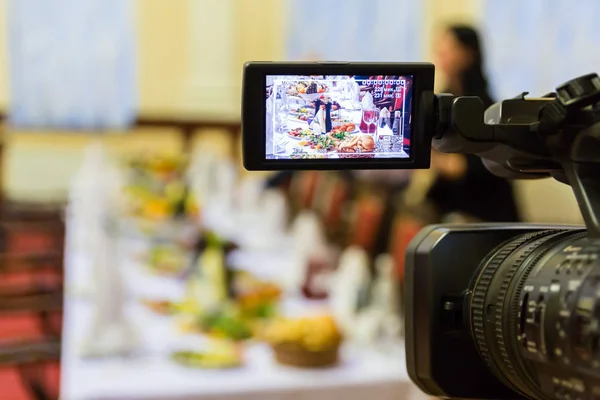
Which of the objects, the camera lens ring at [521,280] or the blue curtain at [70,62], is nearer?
the camera lens ring at [521,280]

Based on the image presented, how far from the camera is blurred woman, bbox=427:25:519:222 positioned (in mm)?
2568

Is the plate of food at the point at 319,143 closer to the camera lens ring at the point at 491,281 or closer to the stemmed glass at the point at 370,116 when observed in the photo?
the stemmed glass at the point at 370,116

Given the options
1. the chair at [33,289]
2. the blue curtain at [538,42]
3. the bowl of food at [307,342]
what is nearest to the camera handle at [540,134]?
the bowl of food at [307,342]

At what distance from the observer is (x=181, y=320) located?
217 centimetres

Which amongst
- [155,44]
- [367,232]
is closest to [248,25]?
[155,44]

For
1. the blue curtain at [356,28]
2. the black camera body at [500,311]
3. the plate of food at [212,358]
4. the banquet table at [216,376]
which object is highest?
the blue curtain at [356,28]

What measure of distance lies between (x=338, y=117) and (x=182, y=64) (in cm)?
550

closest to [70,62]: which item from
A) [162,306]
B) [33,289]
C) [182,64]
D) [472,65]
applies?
[182,64]

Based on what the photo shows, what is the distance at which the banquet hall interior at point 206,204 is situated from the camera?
1.88m

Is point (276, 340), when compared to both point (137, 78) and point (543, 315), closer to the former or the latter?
point (543, 315)

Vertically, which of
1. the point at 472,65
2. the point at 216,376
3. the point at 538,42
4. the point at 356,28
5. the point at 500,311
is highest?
the point at 356,28

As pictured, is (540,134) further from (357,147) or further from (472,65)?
(472,65)

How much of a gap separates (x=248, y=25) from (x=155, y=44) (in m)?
0.66

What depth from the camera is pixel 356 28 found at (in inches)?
241
